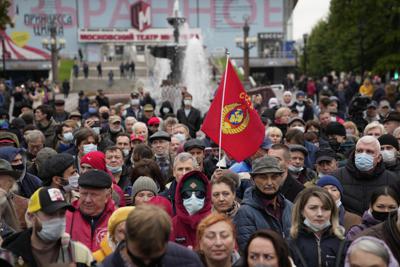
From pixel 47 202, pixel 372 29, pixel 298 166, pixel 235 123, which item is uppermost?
pixel 372 29

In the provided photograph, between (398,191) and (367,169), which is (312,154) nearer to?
(367,169)

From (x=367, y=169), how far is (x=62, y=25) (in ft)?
247

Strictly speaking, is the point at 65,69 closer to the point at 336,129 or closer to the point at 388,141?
the point at 336,129

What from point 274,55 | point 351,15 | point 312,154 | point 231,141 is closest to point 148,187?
point 231,141

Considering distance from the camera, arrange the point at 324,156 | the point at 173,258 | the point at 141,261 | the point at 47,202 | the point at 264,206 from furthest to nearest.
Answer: the point at 324,156 → the point at 264,206 → the point at 47,202 → the point at 173,258 → the point at 141,261

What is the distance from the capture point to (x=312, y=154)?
10.6m

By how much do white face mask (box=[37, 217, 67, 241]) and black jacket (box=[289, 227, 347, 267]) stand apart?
5.96 ft

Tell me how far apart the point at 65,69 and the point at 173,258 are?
6705 cm

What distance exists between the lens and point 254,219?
6457mm

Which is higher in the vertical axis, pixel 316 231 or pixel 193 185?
pixel 193 185

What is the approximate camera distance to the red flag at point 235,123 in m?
9.10

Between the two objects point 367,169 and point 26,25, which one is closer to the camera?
point 367,169

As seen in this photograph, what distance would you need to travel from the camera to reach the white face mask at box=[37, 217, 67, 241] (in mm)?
4961

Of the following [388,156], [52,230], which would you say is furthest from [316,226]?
[388,156]
